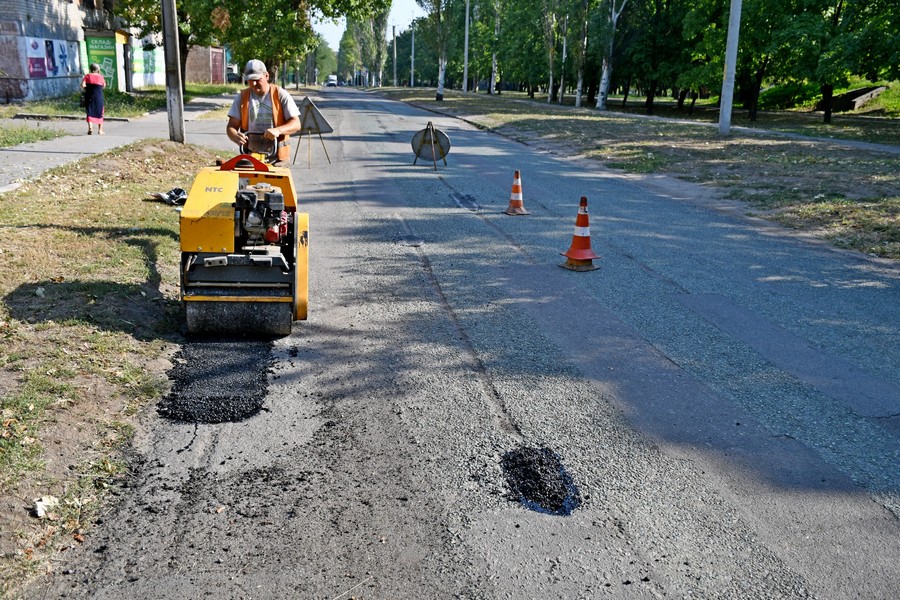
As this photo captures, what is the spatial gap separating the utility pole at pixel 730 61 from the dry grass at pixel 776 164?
601mm

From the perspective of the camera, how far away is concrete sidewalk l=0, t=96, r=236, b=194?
43.6 feet

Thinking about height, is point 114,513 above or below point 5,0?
below

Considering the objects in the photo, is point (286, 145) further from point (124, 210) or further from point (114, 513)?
point (114, 513)

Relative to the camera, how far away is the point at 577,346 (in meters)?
6.09

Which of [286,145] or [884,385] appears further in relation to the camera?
[286,145]

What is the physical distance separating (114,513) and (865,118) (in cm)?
4202

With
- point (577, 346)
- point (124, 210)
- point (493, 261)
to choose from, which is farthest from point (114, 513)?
point (124, 210)

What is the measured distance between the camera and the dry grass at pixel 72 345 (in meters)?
3.71

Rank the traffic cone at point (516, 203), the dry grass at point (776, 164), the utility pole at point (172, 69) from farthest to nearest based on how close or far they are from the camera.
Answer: the utility pole at point (172, 69) → the dry grass at point (776, 164) → the traffic cone at point (516, 203)

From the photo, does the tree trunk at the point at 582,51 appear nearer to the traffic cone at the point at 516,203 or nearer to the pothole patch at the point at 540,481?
the traffic cone at the point at 516,203

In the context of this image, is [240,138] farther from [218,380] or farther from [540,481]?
[540,481]

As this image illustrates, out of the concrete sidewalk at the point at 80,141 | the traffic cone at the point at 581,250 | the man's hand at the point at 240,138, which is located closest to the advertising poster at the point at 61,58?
the concrete sidewalk at the point at 80,141

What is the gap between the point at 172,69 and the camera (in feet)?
52.9

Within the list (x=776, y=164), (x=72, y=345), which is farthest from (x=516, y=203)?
(x=776, y=164)
